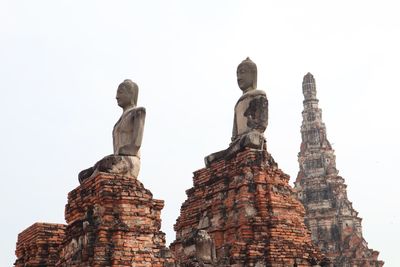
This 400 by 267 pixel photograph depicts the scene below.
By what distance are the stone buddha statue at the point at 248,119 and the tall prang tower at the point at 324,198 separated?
137ft

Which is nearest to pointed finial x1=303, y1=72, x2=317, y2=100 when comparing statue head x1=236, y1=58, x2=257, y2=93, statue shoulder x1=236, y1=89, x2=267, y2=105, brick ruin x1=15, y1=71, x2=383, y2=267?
statue head x1=236, y1=58, x2=257, y2=93

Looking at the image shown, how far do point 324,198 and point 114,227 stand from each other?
170ft

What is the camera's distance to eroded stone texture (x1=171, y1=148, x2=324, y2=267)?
1316cm

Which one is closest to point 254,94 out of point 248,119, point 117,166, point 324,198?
point 248,119

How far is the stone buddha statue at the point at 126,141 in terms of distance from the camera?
483 inches

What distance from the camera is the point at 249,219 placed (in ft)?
44.8

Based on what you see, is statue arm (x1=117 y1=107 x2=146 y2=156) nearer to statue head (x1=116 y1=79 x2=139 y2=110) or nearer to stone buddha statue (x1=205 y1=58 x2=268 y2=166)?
statue head (x1=116 y1=79 x2=139 y2=110)

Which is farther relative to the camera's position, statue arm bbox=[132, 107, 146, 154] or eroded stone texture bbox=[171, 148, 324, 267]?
eroded stone texture bbox=[171, 148, 324, 267]

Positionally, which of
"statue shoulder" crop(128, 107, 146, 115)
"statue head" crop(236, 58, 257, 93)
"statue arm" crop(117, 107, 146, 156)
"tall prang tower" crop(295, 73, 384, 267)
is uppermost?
"tall prang tower" crop(295, 73, 384, 267)

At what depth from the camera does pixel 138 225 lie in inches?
460

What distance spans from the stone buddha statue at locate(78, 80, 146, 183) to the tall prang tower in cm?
4446

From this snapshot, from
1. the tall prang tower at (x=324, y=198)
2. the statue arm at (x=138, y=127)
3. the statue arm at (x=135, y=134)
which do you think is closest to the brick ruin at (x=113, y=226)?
the statue arm at (x=135, y=134)

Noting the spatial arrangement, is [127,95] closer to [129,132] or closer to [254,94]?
[129,132]

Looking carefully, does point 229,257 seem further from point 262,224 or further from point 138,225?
point 138,225
